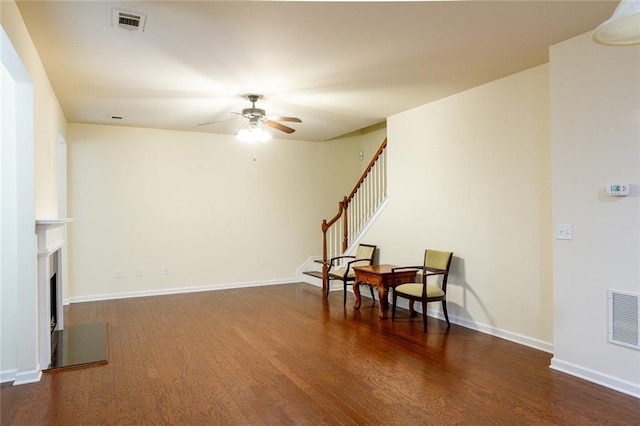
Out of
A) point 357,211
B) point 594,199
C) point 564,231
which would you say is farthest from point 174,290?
point 594,199

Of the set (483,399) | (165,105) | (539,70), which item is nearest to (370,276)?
(483,399)

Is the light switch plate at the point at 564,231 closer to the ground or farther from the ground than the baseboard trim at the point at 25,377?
farther from the ground

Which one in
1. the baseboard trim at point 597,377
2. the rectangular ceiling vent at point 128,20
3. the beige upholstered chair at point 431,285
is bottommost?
the baseboard trim at point 597,377

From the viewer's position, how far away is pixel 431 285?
4.94 metres

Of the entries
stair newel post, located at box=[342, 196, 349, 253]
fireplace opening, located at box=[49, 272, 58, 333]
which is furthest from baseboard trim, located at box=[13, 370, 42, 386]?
stair newel post, located at box=[342, 196, 349, 253]

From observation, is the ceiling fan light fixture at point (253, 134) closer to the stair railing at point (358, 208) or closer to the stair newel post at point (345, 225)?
the stair railing at point (358, 208)

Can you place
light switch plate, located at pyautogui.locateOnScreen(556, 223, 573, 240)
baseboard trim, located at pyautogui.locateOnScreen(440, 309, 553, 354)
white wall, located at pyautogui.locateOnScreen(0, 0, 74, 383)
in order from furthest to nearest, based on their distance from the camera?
baseboard trim, located at pyautogui.locateOnScreen(440, 309, 553, 354), light switch plate, located at pyautogui.locateOnScreen(556, 223, 573, 240), white wall, located at pyautogui.locateOnScreen(0, 0, 74, 383)

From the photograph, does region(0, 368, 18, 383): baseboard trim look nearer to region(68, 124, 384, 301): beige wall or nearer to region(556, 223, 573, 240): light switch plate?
region(68, 124, 384, 301): beige wall

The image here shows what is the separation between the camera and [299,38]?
3234 mm

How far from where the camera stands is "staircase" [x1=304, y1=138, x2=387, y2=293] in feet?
21.3

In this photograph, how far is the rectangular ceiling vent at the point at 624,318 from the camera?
2943 millimetres

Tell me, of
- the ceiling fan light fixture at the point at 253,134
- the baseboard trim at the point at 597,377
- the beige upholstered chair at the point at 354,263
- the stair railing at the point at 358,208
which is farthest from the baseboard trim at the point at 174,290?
the baseboard trim at the point at 597,377

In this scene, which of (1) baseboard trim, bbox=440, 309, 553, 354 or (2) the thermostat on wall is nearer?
(2) the thermostat on wall

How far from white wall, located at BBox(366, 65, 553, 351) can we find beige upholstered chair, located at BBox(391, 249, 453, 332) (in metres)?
0.16
